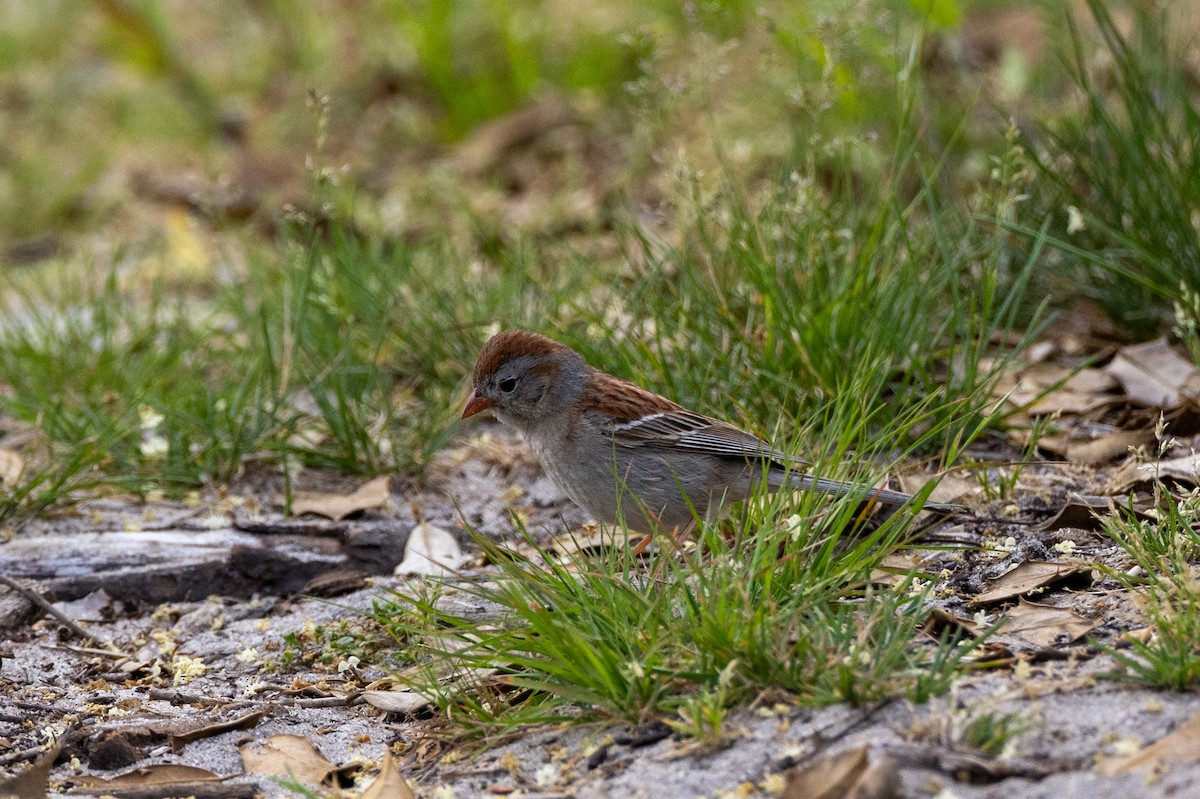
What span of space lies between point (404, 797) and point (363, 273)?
338 cm

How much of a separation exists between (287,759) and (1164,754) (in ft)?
6.49

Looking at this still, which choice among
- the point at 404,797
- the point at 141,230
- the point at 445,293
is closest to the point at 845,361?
the point at 445,293

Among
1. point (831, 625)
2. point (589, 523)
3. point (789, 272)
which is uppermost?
point (789, 272)

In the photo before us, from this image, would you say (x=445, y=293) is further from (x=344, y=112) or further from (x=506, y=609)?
(x=344, y=112)

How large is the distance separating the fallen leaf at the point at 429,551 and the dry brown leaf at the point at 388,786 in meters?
1.34

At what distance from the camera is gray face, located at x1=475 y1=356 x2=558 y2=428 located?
4352 millimetres

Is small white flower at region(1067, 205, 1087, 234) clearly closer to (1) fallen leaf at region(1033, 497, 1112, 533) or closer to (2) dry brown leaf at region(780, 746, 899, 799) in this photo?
(1) fallen leaf at region(1033, 497, 1112, 533)

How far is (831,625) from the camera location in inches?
117

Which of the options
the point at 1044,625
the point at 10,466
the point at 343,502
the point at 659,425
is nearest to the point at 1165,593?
the point at 1044,625

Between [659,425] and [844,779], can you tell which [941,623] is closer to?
[844,779]

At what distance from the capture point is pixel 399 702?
11.2 ft

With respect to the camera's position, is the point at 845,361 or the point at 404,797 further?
the point at 845,361

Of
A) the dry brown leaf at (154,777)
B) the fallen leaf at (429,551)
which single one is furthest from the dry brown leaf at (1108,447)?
the dry brown leaf at (154,777)

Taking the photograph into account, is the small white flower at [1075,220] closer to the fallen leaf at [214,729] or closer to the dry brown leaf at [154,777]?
the fallen leaf at [214,729]
